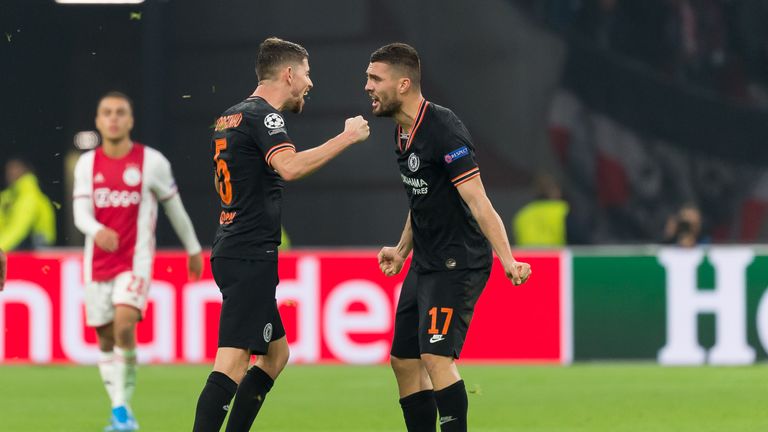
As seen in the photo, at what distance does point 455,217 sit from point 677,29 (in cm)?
1214

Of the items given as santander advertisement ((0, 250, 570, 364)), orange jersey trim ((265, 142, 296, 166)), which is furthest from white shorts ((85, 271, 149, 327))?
santander advertisement ((0, 250, 570, 364))

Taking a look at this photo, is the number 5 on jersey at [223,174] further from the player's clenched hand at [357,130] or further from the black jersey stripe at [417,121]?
the black jersey stripe at [417,121]

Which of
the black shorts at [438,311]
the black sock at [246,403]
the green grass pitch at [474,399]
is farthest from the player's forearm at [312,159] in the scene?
the green grass pitch at [474,399]

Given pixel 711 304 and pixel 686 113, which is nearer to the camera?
pixel 711 304

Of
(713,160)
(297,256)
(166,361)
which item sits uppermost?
(713,160)

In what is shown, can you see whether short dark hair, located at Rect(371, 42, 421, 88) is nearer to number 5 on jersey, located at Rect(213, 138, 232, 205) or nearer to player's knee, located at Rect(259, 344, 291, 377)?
number 5 on jersey, located at Rect(213, 138, 232, 205)

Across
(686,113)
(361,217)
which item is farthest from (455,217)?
(686,113)

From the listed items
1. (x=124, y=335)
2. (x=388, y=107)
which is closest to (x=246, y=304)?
(x=388, y=107)

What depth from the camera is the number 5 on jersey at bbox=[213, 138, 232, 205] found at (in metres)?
7.57

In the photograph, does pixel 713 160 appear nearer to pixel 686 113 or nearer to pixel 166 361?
pixel 686 113

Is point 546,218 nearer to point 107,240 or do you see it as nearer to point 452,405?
point 107,240

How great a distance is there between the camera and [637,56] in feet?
62.8

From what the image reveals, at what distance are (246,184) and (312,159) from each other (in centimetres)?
48

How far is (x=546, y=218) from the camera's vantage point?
1680cm
